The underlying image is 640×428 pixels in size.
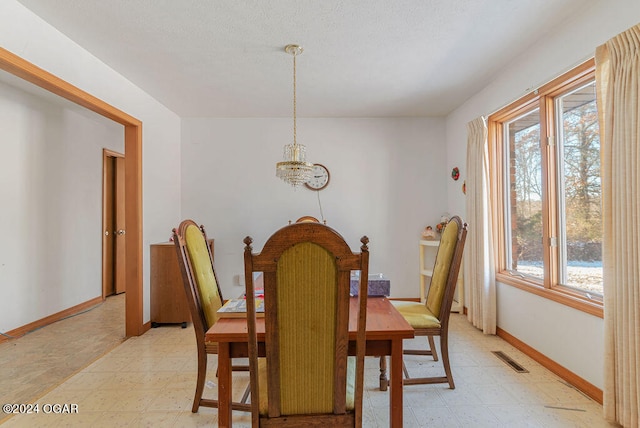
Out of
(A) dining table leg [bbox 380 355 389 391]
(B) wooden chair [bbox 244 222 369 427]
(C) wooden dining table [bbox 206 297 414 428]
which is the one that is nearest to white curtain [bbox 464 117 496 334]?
(A) dining table leg [bbox 380 355 389 391]

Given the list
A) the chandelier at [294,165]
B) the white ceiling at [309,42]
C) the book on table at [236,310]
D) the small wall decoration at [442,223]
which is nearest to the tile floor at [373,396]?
the book on table at [236,310]

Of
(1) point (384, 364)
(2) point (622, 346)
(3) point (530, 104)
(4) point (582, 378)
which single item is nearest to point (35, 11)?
(1) point (384, 364)

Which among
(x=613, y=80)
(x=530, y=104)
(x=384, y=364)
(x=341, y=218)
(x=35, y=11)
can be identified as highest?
(x=35, y=11)

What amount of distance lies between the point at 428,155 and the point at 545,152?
5.94 feet

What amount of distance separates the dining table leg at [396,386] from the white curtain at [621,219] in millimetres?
1279

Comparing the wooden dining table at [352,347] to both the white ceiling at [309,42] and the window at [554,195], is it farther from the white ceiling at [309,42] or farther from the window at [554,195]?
the white ceiling at [309,42]

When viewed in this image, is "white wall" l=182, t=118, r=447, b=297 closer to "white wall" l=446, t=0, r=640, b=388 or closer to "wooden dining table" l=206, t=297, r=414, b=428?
"white wall" l=446, t=0, r=640, b=388

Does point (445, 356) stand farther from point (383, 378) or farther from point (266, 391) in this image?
point (266, 391)

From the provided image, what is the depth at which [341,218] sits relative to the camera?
4.07 metres

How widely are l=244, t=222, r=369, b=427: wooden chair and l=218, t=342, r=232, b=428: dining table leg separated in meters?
0.22

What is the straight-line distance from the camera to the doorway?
439 cm

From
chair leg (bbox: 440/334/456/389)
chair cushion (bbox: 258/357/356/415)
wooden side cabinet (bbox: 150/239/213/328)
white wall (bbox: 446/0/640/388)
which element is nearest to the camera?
chair cushion (bbox: 258/357/356/415)

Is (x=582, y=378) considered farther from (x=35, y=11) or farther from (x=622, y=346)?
(x=35, y=11)

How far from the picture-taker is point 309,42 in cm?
226
